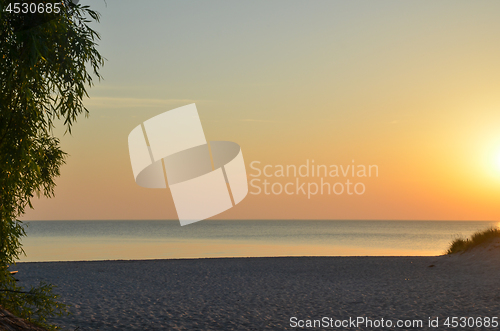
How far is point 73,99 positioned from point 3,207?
2.24m

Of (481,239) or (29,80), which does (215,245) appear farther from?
(29,80)

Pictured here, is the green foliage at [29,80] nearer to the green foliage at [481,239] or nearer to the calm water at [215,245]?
the calm water at [215,245]

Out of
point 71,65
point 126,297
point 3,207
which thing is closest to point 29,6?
point 71,65

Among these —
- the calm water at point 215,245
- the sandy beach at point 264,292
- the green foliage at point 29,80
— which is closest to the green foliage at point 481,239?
the sandy beach at point 264,292

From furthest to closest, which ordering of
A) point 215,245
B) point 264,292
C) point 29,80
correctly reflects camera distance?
point 215,245
point 264,292
point 29,80

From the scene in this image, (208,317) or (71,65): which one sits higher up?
(71,65)

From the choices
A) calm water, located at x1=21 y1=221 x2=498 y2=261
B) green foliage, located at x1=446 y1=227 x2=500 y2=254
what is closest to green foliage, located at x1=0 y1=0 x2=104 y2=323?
calm water, located at x1=21 y1=221 x2=498 y2=261

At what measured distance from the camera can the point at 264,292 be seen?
583 inches

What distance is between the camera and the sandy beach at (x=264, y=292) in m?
10.9

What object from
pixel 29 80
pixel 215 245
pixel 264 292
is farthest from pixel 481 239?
pixel 215 245

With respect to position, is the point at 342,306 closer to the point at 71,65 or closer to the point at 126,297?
the point at 126,297

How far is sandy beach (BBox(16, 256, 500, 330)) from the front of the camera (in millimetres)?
10867

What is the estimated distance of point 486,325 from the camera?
392 inches

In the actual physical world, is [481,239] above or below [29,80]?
above
